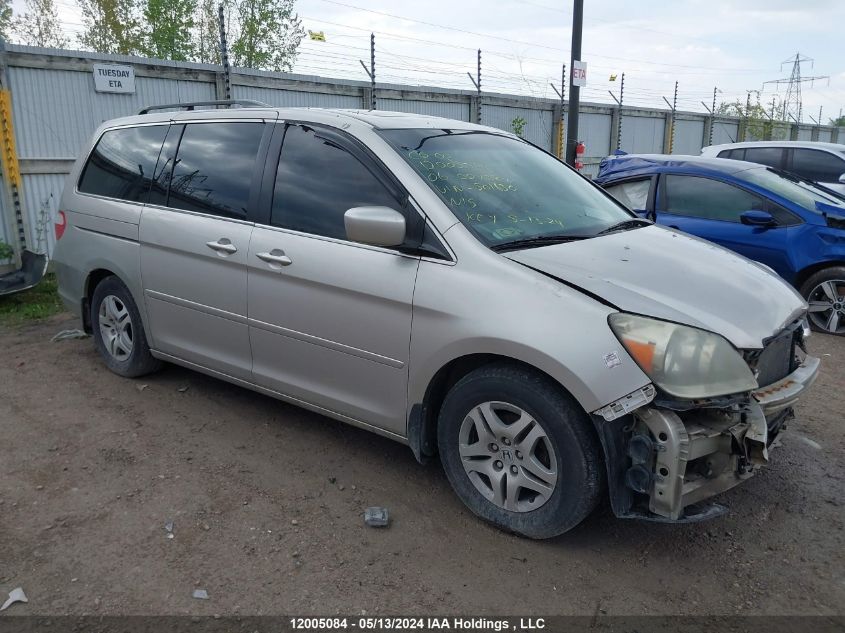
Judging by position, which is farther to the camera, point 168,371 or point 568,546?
point 168,371

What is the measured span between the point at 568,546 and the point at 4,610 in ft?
7.49

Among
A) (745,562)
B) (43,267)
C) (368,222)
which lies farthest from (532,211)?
(43,267)

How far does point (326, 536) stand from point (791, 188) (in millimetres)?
5941

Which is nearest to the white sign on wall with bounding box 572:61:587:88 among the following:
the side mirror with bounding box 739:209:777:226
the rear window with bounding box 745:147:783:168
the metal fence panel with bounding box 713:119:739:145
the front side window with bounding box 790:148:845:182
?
the rear window with bounding box 745:147:783:168

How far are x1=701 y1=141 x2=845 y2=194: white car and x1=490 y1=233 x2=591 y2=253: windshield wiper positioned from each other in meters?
7.55

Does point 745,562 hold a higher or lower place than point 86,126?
lower

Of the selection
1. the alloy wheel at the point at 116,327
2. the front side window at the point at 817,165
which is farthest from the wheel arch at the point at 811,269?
the alloy wheel at the point at 116,327

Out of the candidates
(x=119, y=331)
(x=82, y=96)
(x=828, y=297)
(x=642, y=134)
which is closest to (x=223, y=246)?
(x=119, y=331)

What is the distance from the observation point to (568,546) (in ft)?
10.4

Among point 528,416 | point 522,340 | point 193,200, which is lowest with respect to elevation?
point 528,416

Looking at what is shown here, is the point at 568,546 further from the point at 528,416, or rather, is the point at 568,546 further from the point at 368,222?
the point at 368,222

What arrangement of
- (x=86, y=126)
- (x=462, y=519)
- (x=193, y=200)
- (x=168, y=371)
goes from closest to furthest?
(x=462, y=519), (x=193, y=200), (x=168, y=371), (x=86, y=126)

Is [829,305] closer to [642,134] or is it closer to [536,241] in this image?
[536,241]

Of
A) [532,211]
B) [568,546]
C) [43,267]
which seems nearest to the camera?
[568,546]
